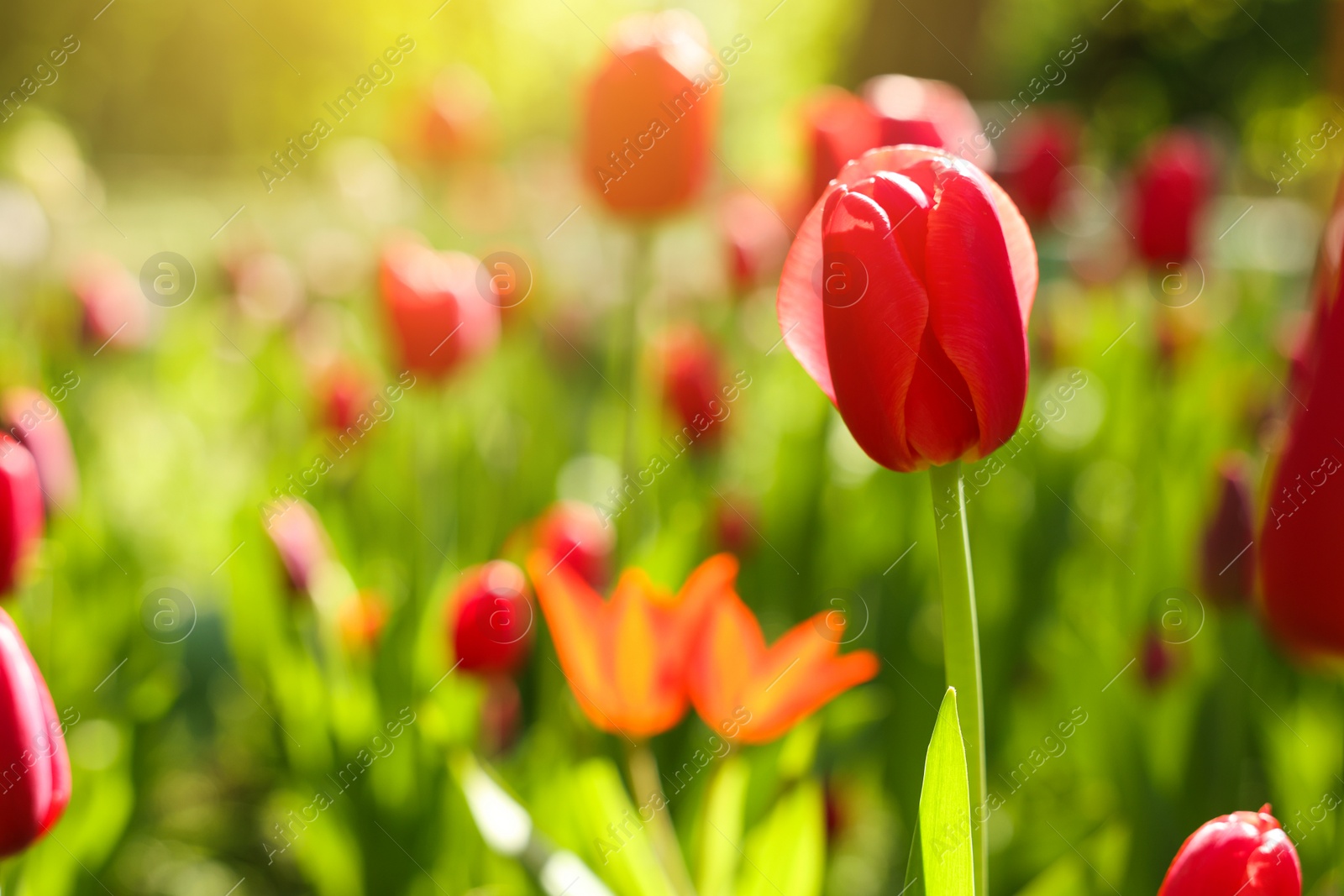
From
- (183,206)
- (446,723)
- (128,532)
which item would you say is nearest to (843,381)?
(446,723)

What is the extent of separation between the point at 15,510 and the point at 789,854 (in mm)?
565

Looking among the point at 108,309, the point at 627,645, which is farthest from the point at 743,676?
the point at 108,309

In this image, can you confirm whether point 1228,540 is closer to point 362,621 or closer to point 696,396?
point 696,396

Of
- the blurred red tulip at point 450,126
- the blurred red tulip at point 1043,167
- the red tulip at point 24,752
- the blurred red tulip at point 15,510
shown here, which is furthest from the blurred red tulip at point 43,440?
the blurred red tulip at point 1043,167

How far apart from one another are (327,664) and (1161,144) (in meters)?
1.69

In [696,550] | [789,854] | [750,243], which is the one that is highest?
[789,854]

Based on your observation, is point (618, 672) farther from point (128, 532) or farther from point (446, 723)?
point (128, 532)

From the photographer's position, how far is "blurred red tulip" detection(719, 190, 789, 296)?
6.55ft

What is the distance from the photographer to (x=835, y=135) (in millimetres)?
1142

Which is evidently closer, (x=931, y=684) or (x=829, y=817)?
(x=829, y=817)

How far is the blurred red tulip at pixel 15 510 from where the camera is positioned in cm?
66

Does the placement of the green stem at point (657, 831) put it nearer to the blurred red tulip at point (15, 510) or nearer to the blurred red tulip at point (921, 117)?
the blurred red tulip at point (15, 510)

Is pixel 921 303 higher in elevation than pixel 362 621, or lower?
higher

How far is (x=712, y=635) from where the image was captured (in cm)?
73
